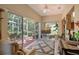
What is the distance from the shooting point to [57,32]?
204cm

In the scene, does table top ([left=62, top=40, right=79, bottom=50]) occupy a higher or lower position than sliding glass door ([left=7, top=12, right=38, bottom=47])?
lower

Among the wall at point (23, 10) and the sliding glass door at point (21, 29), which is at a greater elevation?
the wall at point (23, 10)

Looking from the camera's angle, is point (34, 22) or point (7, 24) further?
point (34, 22)

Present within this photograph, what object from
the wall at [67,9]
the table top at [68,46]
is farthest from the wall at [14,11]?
the table top at [68,46]

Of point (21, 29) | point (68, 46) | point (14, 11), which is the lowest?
point (68, 46)

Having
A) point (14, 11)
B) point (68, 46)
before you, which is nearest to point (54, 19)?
point (68, 46)

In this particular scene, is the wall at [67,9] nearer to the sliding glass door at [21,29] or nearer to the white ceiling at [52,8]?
the white ceiling at [52,8]

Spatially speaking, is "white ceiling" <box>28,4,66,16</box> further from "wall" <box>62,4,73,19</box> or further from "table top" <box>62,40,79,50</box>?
"table top" <box>62,40,79,50</box>

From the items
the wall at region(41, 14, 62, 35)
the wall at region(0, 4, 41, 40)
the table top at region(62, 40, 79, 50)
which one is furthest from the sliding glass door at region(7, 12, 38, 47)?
the table top at region(62, 40, 79, 50)

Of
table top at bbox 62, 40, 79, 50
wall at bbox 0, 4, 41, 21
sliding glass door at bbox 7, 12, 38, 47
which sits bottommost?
table top at bbox 62, 40, 79, 50

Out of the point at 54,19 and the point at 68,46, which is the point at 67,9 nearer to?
the point at 54,19
